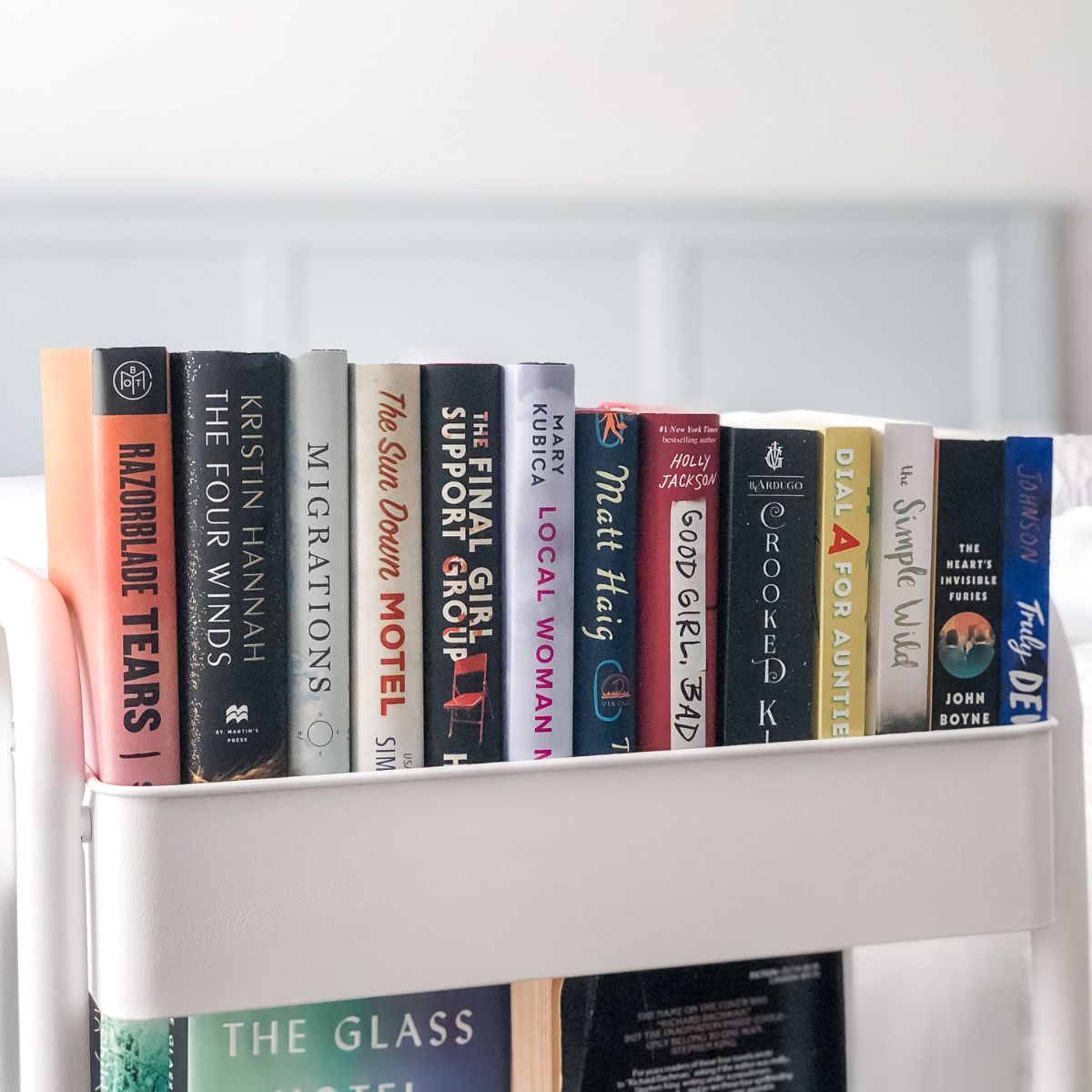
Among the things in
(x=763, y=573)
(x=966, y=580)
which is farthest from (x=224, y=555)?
(x=966, y=580)

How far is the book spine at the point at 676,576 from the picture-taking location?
1.81 ft

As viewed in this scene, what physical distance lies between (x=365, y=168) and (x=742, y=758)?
4.78 feet

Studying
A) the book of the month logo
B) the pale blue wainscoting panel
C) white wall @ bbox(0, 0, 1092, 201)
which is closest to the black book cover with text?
the book of the month logo

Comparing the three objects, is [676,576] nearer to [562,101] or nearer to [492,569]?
[492,569]

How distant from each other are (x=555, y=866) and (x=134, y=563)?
0.71 feet

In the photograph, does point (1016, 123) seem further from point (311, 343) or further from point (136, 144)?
point (136, 144)

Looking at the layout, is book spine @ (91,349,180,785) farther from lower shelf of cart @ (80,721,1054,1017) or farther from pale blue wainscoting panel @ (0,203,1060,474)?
pale blue wainscoting panel @ (0,203,1060,474)

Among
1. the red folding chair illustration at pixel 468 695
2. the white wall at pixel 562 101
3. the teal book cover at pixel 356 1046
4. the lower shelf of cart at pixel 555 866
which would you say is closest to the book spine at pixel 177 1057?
the teal book cover at pixel 356 1046

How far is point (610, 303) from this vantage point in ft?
6.26

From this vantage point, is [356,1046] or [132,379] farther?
[356,1046]

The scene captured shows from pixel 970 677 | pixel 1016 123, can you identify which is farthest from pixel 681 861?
pixel 1016 123

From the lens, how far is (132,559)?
492 mm

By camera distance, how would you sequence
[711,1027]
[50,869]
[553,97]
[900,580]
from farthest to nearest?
[553,97] < [711,1027] < [900,580] < [50,869]

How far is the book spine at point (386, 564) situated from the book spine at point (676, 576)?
0.10 meters
